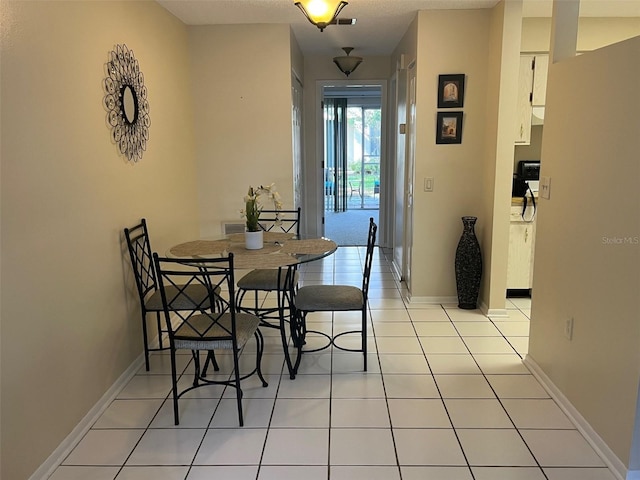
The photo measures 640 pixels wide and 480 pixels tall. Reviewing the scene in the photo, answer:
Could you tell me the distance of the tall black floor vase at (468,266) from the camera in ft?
13.2

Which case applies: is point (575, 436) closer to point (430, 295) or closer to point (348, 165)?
point (430, 295)

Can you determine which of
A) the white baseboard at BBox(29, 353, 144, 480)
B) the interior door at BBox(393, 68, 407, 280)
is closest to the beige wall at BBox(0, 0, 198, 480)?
the white baseboard at BBox(29, 353, 144, 480)

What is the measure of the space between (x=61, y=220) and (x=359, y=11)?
2.81 metres

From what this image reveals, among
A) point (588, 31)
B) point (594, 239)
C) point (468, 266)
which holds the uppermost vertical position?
point (588, 31)

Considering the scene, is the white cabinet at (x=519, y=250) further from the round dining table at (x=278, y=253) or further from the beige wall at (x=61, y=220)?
the beige wall at (x=61, y=220)

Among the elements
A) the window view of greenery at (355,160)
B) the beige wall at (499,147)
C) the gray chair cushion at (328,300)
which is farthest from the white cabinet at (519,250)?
the window view of greenery at (355,160)

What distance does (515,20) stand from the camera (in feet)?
11.7

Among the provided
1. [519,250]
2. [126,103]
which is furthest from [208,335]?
[519,250]

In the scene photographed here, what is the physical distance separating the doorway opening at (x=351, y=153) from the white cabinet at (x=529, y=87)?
5.60 meters

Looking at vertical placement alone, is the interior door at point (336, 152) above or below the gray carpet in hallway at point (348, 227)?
above

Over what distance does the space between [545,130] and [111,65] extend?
2.45 meters

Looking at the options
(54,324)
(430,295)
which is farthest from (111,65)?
(430,295)

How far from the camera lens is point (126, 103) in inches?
117

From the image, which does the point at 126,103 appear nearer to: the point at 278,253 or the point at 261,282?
the point at 278,253
